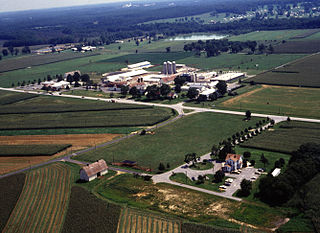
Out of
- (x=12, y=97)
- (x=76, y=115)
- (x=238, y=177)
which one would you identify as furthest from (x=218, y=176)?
(x=12, y=97)

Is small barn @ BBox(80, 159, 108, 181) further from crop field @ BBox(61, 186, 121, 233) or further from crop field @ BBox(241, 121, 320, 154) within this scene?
crop field @ BBox(241, 121, 320, 154)

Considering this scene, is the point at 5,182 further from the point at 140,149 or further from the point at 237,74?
the point at 237,74

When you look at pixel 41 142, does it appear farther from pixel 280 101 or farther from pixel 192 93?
pixel 280 101

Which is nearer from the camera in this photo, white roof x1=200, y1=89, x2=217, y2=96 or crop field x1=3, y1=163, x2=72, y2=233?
crop field x1=3, y1=163, x2=72, y2=233

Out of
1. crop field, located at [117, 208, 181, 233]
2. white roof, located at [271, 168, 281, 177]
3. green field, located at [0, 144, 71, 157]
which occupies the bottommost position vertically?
crop field, located at [117, 208, 181, 233]

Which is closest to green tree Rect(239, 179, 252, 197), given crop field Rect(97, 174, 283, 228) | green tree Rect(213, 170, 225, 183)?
crop field Rect(97, 174, 283, 228)
